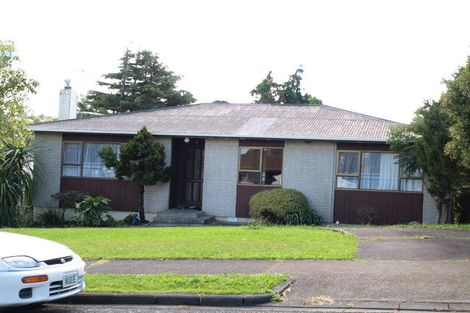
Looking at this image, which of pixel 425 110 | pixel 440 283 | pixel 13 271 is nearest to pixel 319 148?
pixel 425 110

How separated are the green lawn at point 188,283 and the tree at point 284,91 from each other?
134ft

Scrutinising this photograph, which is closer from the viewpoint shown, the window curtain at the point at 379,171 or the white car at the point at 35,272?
the white car at the point at 35,272

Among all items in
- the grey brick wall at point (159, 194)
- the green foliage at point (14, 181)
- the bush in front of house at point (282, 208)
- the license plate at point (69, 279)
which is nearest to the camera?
the license plate at point (69, 279)

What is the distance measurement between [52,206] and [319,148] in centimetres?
981

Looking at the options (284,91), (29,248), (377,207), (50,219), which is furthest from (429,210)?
(284,91)

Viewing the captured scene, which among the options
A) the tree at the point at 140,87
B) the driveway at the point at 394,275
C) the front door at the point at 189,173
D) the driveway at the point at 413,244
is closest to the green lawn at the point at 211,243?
the driveway at the point at 413,244

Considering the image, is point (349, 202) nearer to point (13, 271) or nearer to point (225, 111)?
point (225, 111)

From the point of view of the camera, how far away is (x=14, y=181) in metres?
20.5

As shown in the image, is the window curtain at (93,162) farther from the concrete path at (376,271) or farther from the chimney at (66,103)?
the concrete path at (376,271)

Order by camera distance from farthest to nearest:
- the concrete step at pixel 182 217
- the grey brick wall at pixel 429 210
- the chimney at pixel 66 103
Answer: the chimney at pixel 66 103
the concrete step at pixel 182 217
the grey brick wall at pixel 429 210

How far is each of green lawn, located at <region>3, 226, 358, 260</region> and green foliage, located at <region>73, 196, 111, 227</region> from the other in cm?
339

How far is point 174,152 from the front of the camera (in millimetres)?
21062

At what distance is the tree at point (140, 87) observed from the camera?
47.2 metres

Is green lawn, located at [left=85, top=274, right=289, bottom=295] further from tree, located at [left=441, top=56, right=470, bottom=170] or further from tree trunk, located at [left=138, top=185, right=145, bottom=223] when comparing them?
tree trunk, located at [left=138, top=185, right=145, bottom=223]
